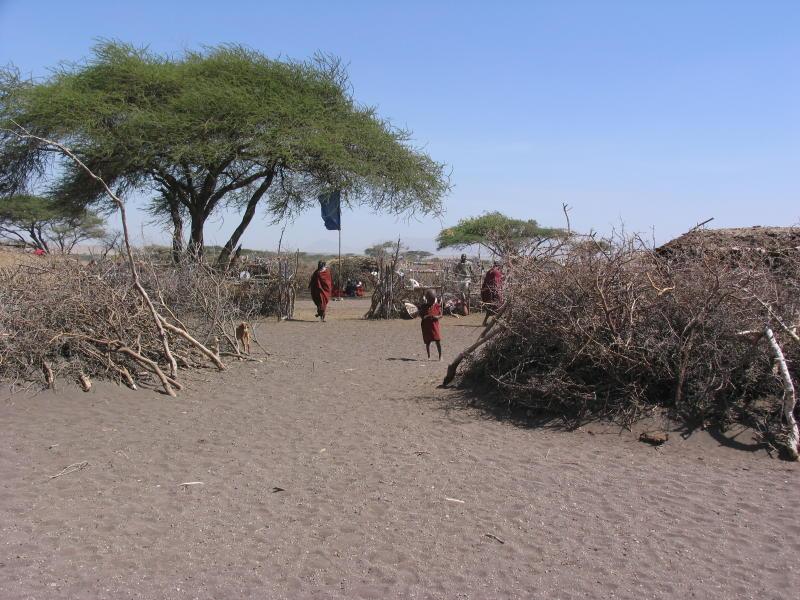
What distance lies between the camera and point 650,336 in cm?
639

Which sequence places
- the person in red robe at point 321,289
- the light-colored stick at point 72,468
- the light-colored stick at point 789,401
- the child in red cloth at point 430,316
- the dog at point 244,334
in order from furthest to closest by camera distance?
the person in red robe at point 321,289, the dog at point 244,334, the child in red cloth at point 430,316, the light-colored stick at point 789,401, the light-colored stick at point 72,468

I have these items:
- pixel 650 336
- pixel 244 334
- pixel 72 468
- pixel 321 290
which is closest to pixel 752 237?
pixel 650 336

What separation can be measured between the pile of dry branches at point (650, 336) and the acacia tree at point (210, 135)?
1089 centimetres

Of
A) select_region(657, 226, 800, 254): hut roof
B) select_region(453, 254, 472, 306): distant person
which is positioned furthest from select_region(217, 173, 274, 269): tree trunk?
select_region(657, 226, 800, 254): hut roof

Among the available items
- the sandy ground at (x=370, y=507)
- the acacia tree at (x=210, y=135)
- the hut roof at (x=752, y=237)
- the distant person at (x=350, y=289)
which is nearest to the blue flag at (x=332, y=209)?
the acacia tree at (x=210, y=135)

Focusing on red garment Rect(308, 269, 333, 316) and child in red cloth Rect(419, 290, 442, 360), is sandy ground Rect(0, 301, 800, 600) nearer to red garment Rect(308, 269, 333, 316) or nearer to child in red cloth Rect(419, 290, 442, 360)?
child in red cloth Rect(419, 290, 442, 360)

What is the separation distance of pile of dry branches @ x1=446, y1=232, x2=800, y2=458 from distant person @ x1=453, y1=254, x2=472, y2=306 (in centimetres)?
1158

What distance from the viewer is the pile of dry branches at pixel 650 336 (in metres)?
6.12

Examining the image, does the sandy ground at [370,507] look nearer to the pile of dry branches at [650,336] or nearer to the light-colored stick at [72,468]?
the light-colored stick at [72,468]

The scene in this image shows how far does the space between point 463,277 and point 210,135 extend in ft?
24.2

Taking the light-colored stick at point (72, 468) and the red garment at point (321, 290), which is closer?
the light-colored stick at point (72, 468)

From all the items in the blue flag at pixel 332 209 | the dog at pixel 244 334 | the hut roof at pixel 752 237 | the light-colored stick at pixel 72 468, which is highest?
the blue flag at pixel 332 209

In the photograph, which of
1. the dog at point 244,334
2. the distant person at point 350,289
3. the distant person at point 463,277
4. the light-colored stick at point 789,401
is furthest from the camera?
the distant person at point 350,289

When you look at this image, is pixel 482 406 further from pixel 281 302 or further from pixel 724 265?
pixel 281 302
